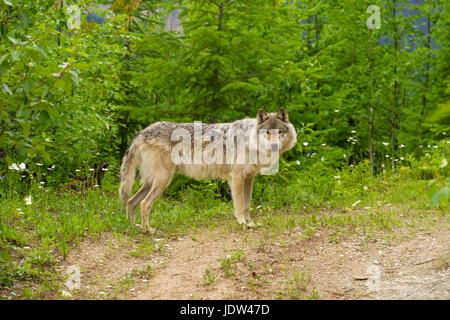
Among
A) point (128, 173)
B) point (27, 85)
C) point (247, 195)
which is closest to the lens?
point (27, 85)

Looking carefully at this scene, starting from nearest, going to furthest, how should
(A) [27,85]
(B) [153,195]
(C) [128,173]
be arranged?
(A) [27,85] < (B) [153,195] < (C) [128,173]

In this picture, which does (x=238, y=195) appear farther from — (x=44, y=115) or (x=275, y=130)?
(x=44, y=115)

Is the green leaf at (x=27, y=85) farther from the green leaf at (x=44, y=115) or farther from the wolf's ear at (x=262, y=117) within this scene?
the wolf's ear at (x=262, y=117)

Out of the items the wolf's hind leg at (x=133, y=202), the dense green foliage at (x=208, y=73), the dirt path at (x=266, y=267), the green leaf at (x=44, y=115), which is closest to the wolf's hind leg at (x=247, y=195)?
the dirt path at (x=266, y=267)

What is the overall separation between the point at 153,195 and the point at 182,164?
671mm

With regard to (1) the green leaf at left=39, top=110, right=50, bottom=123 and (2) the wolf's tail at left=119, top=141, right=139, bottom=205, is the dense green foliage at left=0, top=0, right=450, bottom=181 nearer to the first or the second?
(1) the green leaf at left=39, top=110, right=50, bottom=123

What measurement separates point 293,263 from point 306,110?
26.0ft

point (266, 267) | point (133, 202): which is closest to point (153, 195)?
point (133, 202)

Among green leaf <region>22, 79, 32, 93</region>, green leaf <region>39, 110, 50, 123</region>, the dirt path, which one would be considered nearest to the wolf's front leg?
the dirt path

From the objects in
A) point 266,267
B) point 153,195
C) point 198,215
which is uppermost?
point 153,195

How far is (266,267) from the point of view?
14.5 ft

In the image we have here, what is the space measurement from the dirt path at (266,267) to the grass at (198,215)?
10 cm

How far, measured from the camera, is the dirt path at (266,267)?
3.85m

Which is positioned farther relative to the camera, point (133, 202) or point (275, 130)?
point (133, 202)
